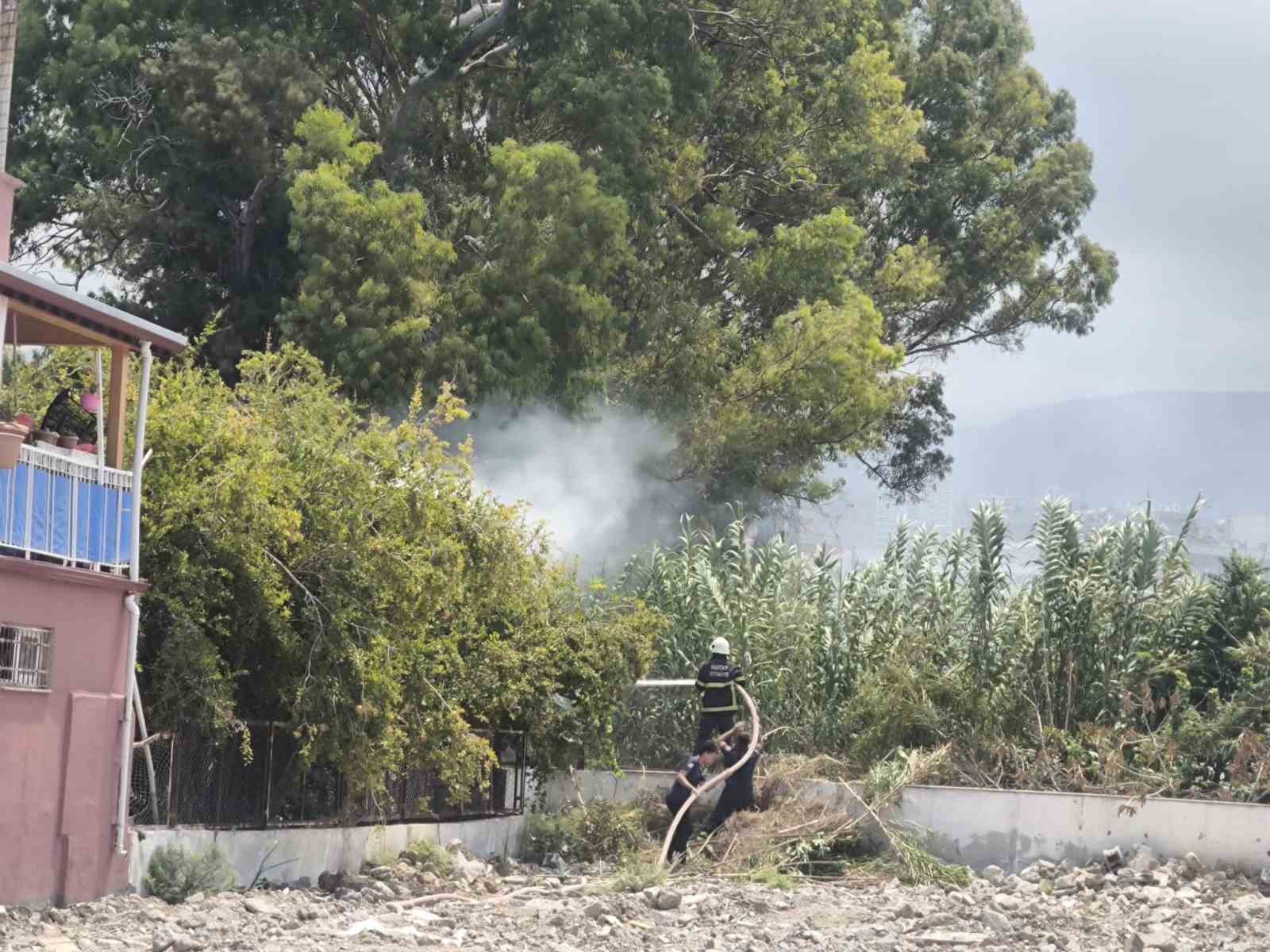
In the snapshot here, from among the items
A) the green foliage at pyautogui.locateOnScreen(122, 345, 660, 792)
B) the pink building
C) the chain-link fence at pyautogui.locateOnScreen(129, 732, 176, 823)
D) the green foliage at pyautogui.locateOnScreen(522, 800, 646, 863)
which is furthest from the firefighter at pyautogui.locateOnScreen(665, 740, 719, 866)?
the pink building

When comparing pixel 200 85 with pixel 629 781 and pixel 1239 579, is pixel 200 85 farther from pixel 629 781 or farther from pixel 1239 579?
pixel 1239 579

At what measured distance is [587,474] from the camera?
3594cm

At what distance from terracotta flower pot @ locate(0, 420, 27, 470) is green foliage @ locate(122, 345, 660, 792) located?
2665 mm

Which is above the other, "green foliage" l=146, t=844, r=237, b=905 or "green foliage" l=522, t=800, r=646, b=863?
"green foliage" l=522, t=800, r=646, b=863

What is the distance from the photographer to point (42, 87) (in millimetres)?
34781

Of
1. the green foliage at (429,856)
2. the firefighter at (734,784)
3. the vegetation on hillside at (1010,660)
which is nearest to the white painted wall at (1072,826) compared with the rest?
the vegetation on hillside at (1010,660)

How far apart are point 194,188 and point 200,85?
87.1 inches

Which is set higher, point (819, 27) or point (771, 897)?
point (819, 27)

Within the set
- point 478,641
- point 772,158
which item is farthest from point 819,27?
point 478,641

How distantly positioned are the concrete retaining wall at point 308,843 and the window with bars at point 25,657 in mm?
1746

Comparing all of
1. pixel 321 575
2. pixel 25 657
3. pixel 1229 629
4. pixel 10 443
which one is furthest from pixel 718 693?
pixel 10 443

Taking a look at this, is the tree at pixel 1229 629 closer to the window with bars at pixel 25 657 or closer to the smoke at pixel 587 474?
the smoke at pixel 587 474

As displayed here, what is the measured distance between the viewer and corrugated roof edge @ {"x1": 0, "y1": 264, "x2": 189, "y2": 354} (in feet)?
52.1

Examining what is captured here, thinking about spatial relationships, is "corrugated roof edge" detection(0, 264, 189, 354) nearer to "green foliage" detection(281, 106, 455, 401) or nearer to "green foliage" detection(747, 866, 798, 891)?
"green foliage" detection(747, 866, 798, 891)
